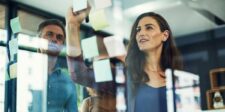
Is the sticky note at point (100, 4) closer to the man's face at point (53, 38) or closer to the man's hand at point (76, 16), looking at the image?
the man's hand at point (76, 16)

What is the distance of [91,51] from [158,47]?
0.42 meters

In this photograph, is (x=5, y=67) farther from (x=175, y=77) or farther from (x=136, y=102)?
(x=175, y=77)

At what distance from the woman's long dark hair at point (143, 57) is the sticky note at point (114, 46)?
0.05 m

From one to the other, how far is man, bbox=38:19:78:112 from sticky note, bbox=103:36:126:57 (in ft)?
1.03

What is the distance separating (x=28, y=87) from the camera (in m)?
2.12

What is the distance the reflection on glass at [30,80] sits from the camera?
2.06 metres

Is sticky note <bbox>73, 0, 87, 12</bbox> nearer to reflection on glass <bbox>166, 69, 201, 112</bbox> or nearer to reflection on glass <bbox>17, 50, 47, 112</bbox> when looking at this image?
reflection on glass <bbox>17, 50, 47, 112</bbox>

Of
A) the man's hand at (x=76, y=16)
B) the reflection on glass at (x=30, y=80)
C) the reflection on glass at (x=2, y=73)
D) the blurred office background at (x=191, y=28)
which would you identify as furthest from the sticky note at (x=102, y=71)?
the reflection on glass at (x=2, y=73)

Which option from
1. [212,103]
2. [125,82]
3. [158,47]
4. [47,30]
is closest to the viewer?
[212,103]

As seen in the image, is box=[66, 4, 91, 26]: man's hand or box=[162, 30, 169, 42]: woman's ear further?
box=[66, 4, 91, 26]: man's hand

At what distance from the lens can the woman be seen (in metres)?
1.47

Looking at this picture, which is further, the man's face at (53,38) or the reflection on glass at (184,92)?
the man's face at (53,38)

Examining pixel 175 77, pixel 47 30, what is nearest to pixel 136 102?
pixel 175 77

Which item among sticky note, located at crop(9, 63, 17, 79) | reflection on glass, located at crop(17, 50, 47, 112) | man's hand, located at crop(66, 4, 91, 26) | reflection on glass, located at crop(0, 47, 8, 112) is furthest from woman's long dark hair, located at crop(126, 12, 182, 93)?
reflection on glass, located at crop(0, 47, 8, 112)
